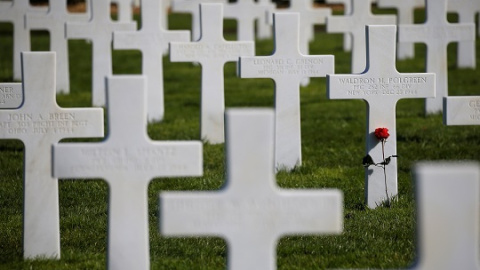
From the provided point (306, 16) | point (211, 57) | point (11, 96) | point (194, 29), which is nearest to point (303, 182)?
point (11, 96)

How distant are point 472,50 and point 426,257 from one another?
38.5 feet

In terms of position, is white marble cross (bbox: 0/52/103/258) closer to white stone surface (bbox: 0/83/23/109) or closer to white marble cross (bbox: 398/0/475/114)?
white stone surface (bbox: 0/83/23/109)

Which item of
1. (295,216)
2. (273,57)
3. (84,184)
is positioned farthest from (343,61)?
(295,216)

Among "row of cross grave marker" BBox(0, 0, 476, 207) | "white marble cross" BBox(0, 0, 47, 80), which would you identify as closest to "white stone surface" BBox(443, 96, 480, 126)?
"row of cross grave marker" BBox(0, 0, 476, 207)

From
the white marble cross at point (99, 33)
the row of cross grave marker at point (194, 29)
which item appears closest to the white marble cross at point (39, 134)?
the row of cross grave marker at point (194, 29)

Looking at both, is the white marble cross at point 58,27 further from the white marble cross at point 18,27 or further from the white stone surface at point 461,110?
the white stone surface at point 461,110

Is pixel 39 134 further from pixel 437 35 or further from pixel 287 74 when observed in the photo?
pixel 437 35

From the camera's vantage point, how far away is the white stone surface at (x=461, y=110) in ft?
22.2

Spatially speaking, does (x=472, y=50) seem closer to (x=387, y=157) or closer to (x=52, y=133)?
(x=387, y=157)

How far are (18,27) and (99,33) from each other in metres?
2.51

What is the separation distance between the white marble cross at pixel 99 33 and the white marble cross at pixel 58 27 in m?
1.07

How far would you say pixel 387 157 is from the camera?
766 cm

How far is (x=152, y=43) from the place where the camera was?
1152 cm

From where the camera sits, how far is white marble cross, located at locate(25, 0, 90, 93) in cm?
1382
